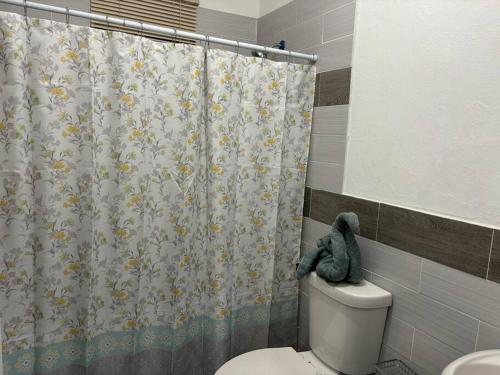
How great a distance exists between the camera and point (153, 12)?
2.07 meters

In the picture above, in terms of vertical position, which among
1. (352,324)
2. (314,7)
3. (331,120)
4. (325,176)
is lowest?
(352,324)

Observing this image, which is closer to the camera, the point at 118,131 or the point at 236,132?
the point at 118,131

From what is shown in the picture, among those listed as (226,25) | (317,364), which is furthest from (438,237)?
(226,25)

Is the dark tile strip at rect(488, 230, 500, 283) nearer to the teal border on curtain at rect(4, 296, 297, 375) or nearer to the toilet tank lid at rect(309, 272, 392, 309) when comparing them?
the toilet tank lid at rect(309, 272, 392, 309)

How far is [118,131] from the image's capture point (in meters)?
1.51

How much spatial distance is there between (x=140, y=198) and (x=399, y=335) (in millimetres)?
1228

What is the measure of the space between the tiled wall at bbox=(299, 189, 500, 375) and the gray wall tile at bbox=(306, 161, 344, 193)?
0.39 ft

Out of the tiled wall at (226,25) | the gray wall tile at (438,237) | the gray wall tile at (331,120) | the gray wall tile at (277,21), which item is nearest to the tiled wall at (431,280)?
the gray wall tile at (438,237)

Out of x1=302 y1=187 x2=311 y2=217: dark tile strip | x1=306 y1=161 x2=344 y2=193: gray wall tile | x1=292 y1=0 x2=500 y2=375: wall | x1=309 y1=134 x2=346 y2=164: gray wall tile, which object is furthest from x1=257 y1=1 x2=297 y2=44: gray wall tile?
x1=302 y1=187 x2=311 y2=217: dark tile strip

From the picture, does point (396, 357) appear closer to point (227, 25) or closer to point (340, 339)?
point (340, 339)

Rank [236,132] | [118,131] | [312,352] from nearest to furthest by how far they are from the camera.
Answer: [118,131]
[312,352]
[236,132]

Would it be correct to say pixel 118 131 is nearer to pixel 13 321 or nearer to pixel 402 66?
pixel 13 321

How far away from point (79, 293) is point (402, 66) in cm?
166

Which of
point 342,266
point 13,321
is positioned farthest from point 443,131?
point 13,321
